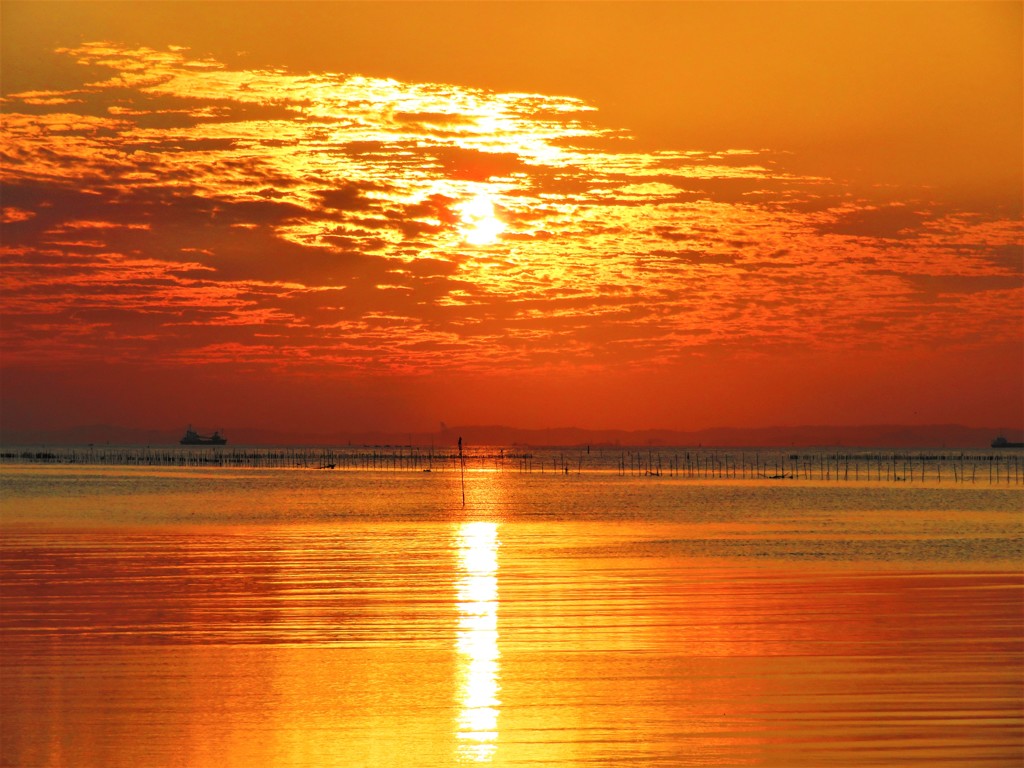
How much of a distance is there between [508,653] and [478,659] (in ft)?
2.17

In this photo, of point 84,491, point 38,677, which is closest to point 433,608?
point 38,677

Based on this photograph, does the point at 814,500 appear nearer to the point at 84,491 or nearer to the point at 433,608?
the point at 84,491

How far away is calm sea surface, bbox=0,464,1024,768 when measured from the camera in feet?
42.3

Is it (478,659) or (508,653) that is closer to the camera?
(478,659)

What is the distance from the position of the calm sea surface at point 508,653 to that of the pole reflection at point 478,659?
0.20ft

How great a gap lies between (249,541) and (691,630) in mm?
23671

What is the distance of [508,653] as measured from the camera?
58.4ft

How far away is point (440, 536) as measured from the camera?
141ft

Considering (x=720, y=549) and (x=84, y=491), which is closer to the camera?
(x=720, y=549)

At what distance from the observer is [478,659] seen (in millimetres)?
17344

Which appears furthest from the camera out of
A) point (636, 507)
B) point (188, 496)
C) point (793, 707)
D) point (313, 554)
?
point (188, 496)

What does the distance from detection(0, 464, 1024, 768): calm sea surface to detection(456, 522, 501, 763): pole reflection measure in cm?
6

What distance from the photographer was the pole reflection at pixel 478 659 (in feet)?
42.6

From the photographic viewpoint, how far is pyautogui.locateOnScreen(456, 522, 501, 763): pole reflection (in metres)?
13.0
